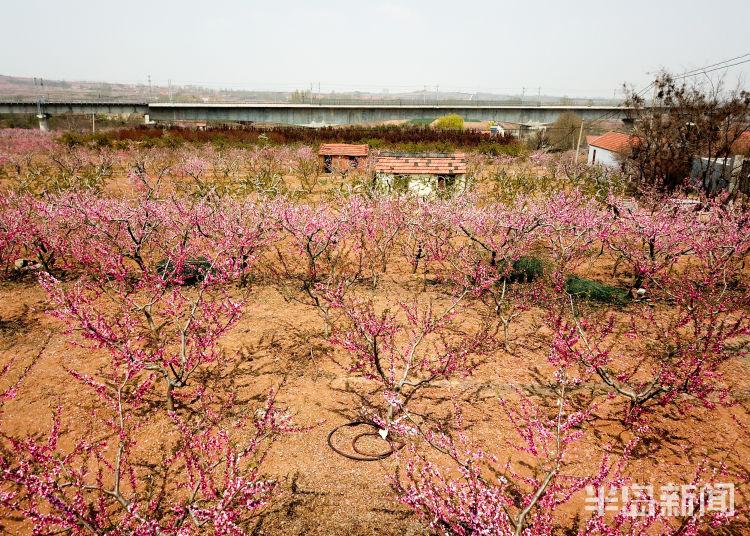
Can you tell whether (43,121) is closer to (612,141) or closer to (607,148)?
(607,148)

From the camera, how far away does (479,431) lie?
20.5 feet

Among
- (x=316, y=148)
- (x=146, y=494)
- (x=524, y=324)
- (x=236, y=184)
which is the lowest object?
(x=146, y=494)

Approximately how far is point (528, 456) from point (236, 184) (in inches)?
923

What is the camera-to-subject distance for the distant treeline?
40.2m

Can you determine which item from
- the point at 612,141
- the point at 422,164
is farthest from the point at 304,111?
the point at 422,164

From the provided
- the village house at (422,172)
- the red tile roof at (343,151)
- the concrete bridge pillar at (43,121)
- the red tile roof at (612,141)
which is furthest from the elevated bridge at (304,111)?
the village house at (422,172)

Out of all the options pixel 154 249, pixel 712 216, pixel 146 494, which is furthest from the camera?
pixel 154 249

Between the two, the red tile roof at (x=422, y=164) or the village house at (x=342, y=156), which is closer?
the red tile roof at (x=422, y=164)

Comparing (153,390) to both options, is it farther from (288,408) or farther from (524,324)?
(524,324)

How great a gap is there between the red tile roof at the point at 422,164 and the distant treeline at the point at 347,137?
18167mm

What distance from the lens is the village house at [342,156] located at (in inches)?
1144

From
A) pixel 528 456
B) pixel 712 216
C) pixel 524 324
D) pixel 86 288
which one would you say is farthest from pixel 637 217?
pixel 86 288

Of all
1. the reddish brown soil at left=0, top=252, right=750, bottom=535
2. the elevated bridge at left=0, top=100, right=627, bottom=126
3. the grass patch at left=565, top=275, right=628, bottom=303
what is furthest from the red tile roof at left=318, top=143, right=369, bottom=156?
the elevated bridge at left=0, top=100, right=627, bottom=126

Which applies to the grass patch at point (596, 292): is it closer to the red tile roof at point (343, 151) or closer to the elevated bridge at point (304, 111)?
the red tile roof at point (343, 151)
